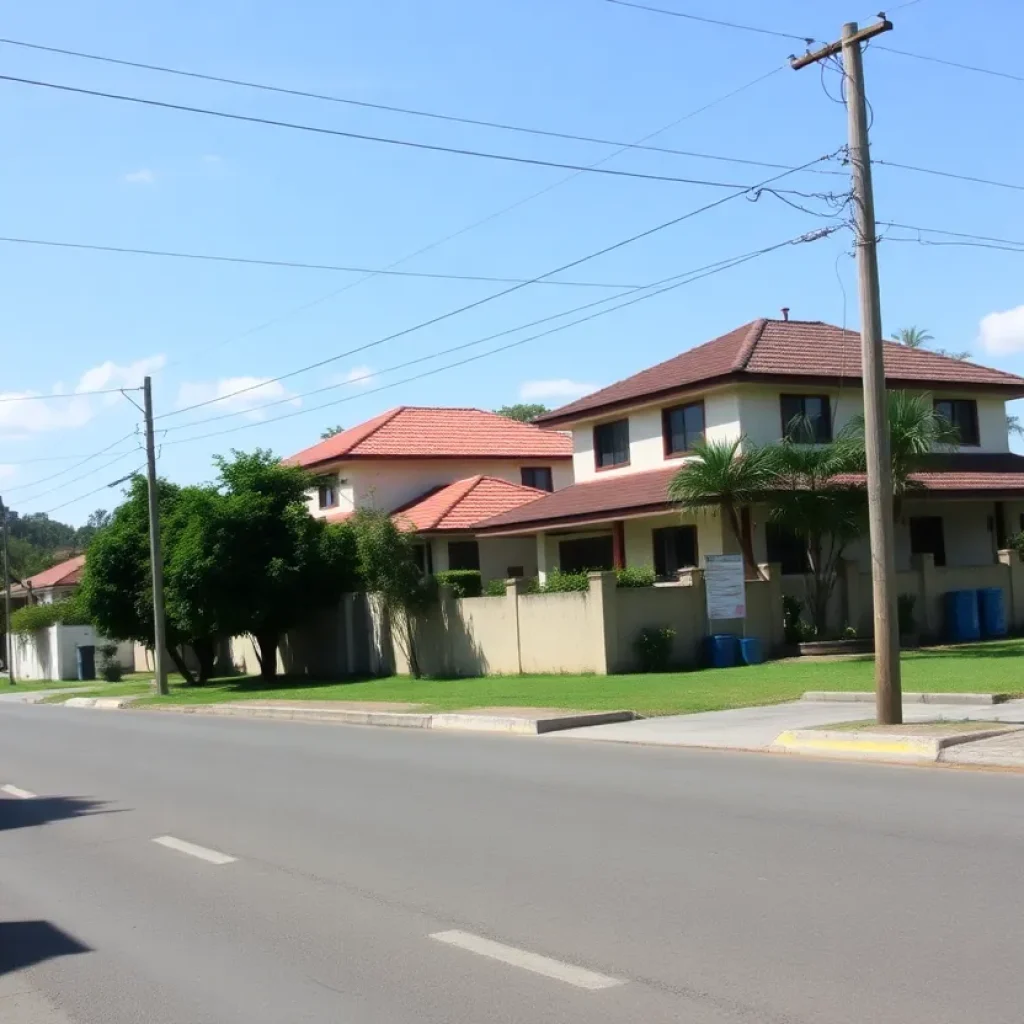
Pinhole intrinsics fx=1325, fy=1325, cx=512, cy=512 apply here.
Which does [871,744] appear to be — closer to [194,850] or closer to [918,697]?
[918,697]

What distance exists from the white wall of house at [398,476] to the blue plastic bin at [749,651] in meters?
18.7

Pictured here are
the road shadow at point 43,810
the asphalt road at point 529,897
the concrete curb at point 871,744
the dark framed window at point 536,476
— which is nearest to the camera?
the asphalt road at point 529,897

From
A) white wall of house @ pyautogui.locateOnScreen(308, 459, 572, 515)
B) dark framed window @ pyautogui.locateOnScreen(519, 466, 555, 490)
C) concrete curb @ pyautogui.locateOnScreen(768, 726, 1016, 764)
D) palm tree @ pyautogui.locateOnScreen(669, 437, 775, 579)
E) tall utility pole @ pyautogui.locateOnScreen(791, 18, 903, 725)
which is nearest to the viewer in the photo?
concrete curb @ pyautogui.locateOnScreen(768, 726, 1016, 764)

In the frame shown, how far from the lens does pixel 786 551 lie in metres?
32.8

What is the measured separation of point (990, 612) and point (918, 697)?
14.1 metres

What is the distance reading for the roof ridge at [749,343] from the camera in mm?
31891

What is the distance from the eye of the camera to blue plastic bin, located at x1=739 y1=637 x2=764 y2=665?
92.4ft

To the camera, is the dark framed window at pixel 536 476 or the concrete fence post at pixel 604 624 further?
the dark framed window at pixel 536 476

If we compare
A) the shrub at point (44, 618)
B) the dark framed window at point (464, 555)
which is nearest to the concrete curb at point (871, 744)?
the dark framed window at point (464, 555)

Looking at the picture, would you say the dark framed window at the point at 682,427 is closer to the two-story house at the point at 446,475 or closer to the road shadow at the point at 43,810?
the two-story house at the point at 446,475

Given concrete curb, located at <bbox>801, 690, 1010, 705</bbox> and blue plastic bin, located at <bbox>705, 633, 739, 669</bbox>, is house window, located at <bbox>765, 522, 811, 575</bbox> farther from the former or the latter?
concrete curb, located at <bbox>801, 690, 1010, 705</bbox>

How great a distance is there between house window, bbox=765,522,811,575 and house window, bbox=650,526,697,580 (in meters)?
1.91

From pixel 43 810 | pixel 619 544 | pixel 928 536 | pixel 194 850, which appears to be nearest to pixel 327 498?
pixel 619 544

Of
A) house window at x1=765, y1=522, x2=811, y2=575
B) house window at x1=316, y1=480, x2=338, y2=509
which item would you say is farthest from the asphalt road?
house window at x1=316, y1=480, x2=338, y2=509
